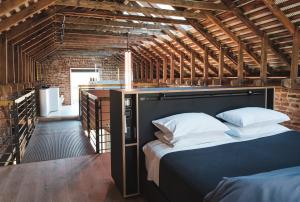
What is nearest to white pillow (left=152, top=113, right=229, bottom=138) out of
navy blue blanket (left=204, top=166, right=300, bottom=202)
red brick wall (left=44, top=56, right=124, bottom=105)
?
navy blue blanket (left=204, top=166, right=300, bottom=202)

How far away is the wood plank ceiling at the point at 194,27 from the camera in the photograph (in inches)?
164

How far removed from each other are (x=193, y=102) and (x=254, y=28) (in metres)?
2.97

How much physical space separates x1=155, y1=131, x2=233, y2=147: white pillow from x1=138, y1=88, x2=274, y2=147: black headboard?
192 mm

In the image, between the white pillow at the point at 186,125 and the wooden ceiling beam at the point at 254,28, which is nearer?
the white pillow at the point at 186,125

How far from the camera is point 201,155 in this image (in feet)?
6.35

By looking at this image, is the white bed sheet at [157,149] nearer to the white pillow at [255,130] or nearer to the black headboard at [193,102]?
the white pillow at [255,130]

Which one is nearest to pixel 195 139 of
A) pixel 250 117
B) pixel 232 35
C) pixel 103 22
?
pixel 250 117

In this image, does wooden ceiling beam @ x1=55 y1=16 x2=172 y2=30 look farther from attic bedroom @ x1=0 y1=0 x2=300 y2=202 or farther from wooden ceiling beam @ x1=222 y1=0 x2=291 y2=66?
wooden ceiling beam @ x1=222 y1=0 x2=291 y2=66

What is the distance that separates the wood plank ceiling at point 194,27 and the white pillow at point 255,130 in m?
2.26

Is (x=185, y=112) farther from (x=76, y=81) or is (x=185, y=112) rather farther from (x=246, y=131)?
(x=76, y=81)

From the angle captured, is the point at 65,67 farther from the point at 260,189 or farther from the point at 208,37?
the point at 260,189

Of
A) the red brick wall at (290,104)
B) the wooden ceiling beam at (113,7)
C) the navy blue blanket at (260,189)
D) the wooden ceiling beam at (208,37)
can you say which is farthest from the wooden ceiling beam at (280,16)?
Answer: the navy blue blanket at (260,189)

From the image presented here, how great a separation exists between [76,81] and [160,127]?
35.6ft

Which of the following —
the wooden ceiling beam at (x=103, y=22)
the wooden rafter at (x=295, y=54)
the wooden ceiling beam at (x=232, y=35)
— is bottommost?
the wooden rafter at (x=295, y=54)
